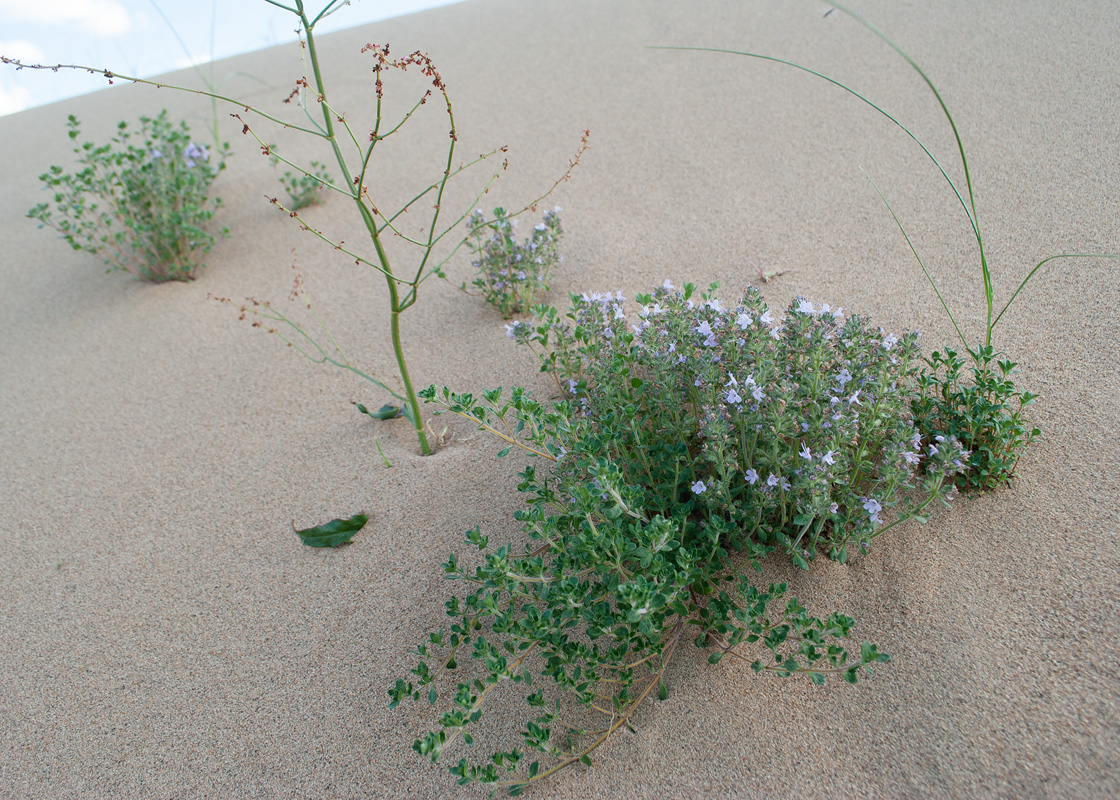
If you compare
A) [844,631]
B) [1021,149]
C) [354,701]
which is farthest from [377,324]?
[1021,149]

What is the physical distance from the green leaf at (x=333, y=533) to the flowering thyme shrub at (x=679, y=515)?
497 mm

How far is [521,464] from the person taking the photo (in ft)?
7.86

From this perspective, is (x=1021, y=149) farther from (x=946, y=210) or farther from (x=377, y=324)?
(x=377, y=324)

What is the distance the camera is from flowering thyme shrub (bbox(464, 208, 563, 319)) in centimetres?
311

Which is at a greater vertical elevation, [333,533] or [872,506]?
[872,506]

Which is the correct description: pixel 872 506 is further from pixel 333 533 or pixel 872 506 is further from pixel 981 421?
pixel 333 533

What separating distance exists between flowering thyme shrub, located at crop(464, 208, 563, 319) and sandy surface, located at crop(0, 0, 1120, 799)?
0.60 ft

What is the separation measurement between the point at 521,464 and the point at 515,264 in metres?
1.11

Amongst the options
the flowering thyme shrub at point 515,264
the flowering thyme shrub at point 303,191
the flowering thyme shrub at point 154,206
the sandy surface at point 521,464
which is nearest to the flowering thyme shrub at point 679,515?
the sandy surface at point 521,464

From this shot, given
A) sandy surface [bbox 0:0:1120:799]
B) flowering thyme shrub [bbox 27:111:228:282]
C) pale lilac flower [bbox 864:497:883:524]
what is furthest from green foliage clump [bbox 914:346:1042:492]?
flowering thyme shrub [bbox 27:111:228:282]

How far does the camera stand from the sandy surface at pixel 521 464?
5.36ft

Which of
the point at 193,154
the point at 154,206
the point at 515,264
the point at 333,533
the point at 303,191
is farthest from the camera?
the point at 303,191

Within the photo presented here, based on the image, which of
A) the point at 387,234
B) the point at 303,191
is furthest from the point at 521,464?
the point at 303,191

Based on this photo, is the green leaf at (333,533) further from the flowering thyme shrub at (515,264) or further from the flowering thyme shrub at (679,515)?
the flowering thyme shrub at (515,264)
